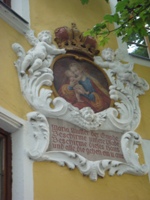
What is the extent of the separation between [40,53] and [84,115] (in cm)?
109

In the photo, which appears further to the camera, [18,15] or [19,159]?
[18,15]

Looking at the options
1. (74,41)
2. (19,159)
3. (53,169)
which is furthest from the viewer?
(74,41)

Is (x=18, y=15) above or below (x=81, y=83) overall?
above

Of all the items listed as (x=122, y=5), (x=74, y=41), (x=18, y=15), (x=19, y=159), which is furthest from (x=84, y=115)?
(x=18, y=15)

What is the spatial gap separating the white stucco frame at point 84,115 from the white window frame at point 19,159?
95 mm

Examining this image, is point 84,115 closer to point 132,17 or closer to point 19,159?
point 19,159

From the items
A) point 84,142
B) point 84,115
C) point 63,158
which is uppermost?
point 84,115

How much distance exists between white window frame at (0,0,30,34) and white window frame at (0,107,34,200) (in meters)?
1.54

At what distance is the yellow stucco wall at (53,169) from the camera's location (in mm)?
5180

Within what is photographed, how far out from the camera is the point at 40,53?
6148 mm

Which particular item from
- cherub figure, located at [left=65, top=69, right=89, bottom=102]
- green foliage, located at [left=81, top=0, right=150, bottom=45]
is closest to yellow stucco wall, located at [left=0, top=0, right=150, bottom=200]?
cherub figure, located at [left=65, top=69, right=89, bottom=102]

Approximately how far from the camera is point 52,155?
17.6 feet

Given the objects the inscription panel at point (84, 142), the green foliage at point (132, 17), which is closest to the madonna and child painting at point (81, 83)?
the inscription panel at point (84, 142)

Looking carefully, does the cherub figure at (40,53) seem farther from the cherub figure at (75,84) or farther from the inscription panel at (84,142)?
the inscription panel at (84,142)
